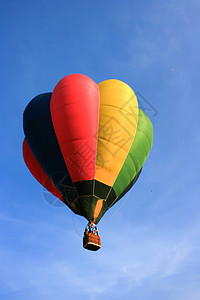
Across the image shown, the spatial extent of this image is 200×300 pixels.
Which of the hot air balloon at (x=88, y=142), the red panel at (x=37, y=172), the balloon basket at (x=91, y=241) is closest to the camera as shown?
the balloon basket at (x=91, y=241)

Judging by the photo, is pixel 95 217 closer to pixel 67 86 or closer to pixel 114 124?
pixel 114 124

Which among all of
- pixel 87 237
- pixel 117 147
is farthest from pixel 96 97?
pixel 87 237

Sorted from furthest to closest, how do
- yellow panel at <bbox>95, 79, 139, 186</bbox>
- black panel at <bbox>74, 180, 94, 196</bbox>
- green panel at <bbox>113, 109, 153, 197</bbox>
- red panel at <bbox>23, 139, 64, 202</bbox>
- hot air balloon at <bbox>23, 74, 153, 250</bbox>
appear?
red panel at <bbox>23, 139, 64, 202</bbox> → green panel at <bbox>113, 109, 153, 197</bbox> → yellow panel at <bbox>95, 79, 139, 186</bbox> → hot air balloon at <bbox>23, 74, 153, 250</bbox> → black panel at <bbox>74, 180, 94, 196</bbox>

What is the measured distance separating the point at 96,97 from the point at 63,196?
14.7 feet

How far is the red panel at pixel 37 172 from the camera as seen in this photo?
1364 centimetres

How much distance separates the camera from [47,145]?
1244 centimetres

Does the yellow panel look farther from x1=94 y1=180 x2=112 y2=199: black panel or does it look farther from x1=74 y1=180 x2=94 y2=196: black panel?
x1=74 y1=180 x2=94 y2=196: black panel

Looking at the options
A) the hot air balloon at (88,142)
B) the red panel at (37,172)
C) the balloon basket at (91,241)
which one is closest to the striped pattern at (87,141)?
the hot air balloon at (88,142)

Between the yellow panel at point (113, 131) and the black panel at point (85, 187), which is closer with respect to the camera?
the black panel at point (85, 187)

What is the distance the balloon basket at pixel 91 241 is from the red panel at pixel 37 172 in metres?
2.87

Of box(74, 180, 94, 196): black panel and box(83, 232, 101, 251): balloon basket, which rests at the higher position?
box(74, 180, 94, 196): black panel

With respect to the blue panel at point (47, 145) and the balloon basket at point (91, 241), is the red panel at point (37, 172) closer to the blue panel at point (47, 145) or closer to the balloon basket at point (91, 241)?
the blue panel at point (47, 145)

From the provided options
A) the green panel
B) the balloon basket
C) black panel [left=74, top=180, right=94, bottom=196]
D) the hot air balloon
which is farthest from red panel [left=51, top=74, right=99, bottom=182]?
the balloon basket

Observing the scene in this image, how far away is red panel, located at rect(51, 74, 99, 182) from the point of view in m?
11.9
